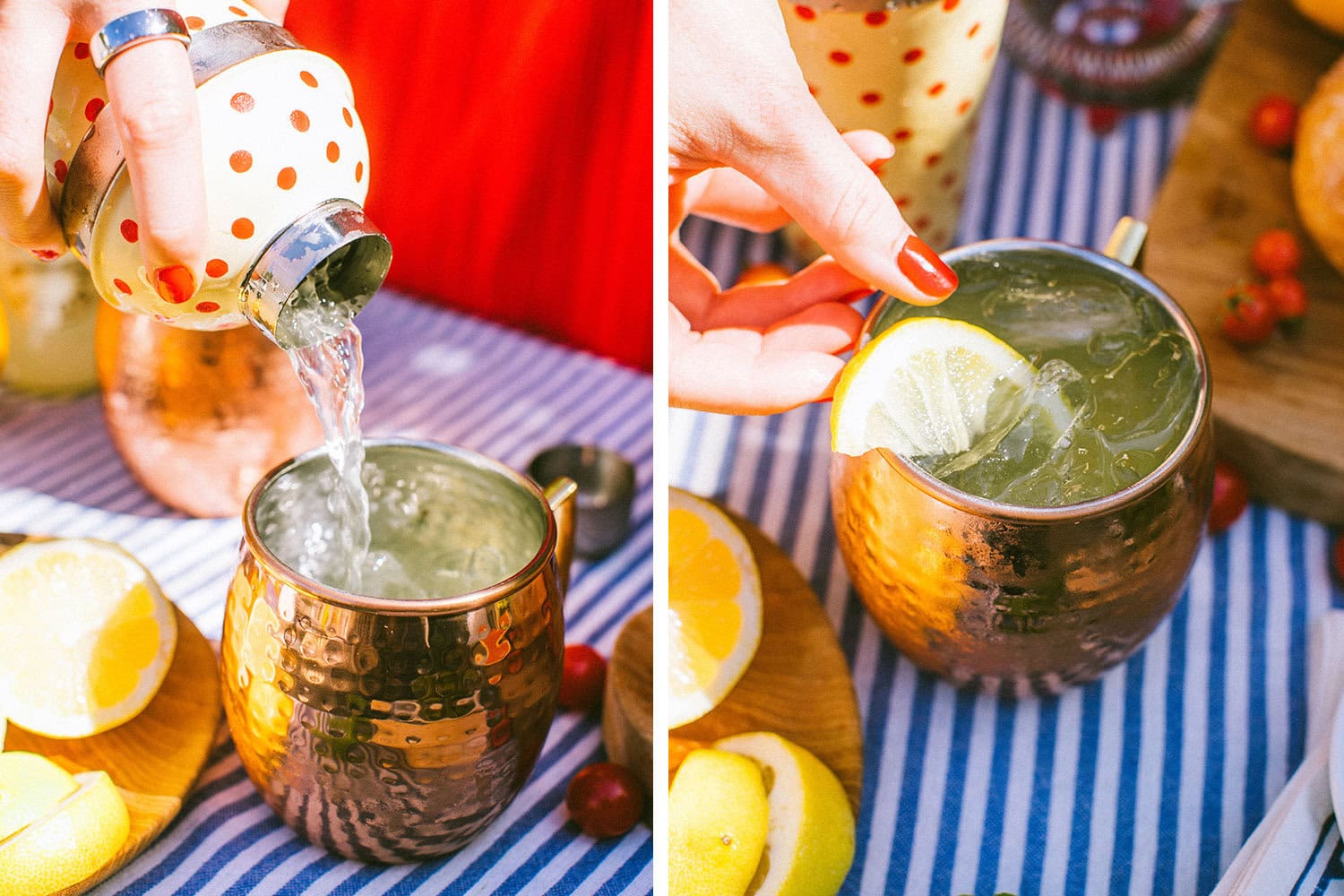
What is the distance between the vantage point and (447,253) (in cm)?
111

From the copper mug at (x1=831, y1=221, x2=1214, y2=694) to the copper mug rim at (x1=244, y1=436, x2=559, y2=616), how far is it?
184mm

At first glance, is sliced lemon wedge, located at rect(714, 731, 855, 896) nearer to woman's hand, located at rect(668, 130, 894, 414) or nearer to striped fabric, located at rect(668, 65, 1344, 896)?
striped fabric, located at rect(668, 65, 1344, 896)

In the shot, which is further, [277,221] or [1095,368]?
[1095,368]

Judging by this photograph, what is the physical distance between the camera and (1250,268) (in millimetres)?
1000

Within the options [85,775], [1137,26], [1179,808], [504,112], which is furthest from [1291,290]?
[85,775]

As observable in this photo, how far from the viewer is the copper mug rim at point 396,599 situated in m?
0.52

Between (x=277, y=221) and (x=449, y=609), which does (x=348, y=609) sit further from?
(x=277, y=221)

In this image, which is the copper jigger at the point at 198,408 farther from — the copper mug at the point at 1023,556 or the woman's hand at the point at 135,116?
the copper mug at the point at 1023,556

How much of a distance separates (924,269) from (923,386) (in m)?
0.06

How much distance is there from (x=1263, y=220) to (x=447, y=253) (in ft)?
2.43

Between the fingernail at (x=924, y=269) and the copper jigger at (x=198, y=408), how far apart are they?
0.41m

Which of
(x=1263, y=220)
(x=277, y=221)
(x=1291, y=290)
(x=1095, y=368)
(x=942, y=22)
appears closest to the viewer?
(x=277, y=221)

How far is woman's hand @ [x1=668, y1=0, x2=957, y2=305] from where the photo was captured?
1.93ft

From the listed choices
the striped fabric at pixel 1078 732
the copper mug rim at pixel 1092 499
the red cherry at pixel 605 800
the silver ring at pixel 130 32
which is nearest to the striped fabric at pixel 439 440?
the red cherry at pixel 605 800
